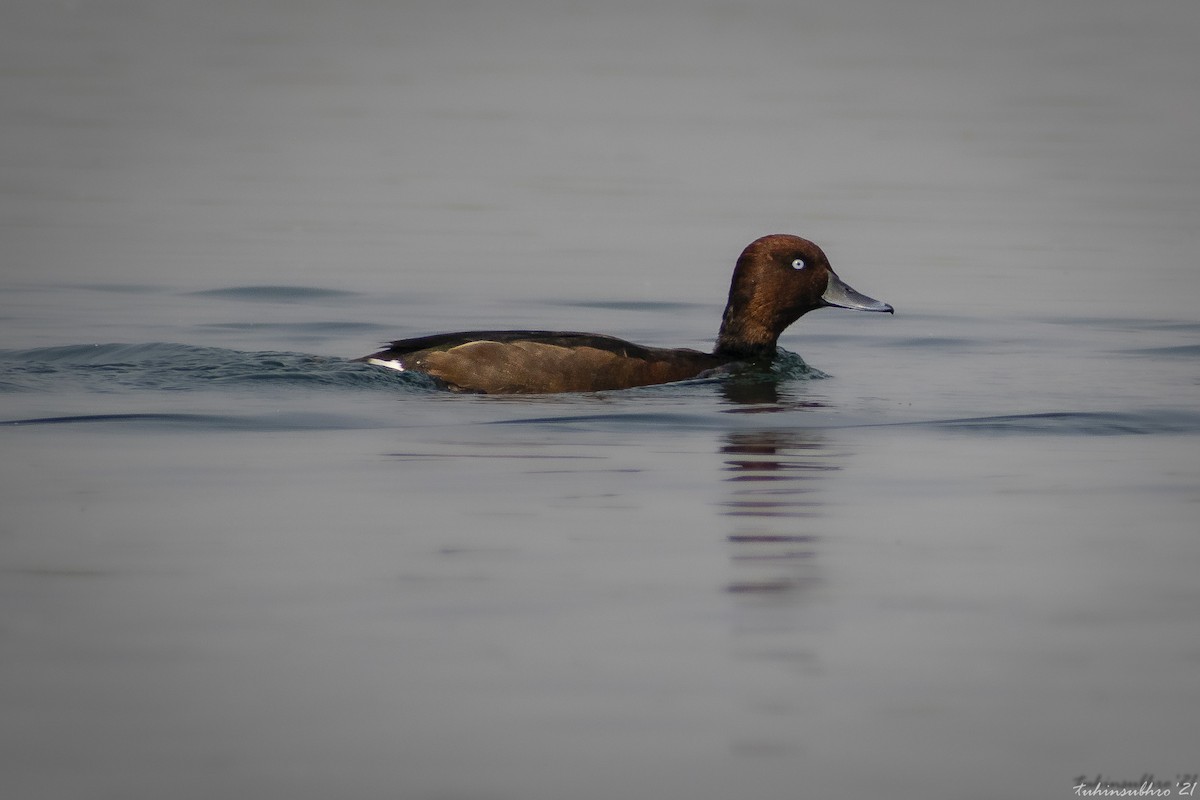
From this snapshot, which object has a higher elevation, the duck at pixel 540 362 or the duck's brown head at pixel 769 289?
the duck's brown head at pixel 769 289

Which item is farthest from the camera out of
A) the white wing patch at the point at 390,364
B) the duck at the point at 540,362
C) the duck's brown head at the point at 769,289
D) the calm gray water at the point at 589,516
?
the duck's brown head at the point at 769,289

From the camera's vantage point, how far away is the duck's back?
982 cm

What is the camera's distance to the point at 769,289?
36.4 feet

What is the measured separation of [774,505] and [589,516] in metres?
0.71

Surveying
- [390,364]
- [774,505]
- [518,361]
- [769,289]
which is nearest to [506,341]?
[518,361]

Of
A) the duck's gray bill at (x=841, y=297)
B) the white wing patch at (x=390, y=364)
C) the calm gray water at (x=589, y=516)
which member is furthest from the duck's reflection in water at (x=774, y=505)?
the duck's gray bill at (x=841, y=297)

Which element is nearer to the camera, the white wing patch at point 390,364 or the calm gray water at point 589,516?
the calm gray water at point 589,516

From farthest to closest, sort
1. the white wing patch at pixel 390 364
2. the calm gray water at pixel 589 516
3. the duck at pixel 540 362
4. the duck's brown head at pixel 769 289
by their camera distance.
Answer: the duck's brown head at pixel 769 289
the white wing patch at pixel 390 364
the duck at pixel 540 362
the calm gray water at pixel 589 516

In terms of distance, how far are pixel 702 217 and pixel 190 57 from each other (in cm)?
1772

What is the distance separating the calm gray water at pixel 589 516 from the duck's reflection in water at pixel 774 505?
0.08 feet

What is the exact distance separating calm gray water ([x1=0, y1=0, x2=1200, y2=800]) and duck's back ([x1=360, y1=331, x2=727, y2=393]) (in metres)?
0.15

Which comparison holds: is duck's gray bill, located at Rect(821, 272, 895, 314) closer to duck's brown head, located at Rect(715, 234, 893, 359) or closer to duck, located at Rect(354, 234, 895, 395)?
duck's brown head, located at Rect(715, 234, 893, 359)

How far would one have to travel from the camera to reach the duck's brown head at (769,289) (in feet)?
36.4

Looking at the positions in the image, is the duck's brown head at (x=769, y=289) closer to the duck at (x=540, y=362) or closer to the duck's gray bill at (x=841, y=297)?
the duck's gray bill at (x=841, y=297)
